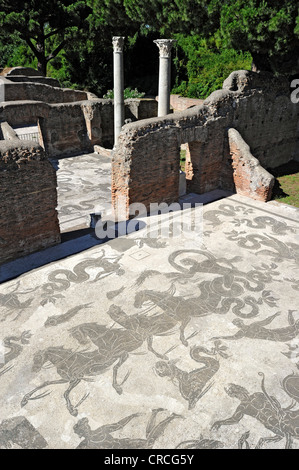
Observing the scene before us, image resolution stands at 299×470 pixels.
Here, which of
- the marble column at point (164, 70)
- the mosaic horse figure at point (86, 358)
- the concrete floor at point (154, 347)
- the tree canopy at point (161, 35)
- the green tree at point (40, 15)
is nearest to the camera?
the concrete floor at point (154, 347)

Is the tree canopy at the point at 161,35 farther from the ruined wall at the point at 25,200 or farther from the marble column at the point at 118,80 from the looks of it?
the ruined wall at the point at 25,200

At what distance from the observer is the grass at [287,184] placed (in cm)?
1123

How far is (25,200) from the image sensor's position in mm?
7320

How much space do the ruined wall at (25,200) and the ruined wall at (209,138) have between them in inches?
84.5

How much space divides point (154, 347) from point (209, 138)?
22.8 ft

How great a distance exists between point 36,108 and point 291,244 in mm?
10891

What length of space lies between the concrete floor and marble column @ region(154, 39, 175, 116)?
6.94 metres

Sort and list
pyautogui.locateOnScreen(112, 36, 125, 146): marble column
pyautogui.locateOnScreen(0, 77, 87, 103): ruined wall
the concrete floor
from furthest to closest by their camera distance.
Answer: pyautogui.locateOnScreen(0, 77, 87, 103): ruined wall → pyautogui.locateOnScreen(112, 36, 125, 146): marble column → the concrete floor

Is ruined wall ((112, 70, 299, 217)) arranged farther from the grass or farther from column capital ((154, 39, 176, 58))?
column capital ((154, 39, 176, 58))

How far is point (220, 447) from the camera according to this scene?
4184 mm

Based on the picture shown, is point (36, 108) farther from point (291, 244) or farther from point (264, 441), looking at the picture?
point (264, 441)

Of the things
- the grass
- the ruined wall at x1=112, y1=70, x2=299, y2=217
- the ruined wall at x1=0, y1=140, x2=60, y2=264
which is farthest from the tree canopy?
the ruined wall at x1=0, y1=140, x2=60, y2=264

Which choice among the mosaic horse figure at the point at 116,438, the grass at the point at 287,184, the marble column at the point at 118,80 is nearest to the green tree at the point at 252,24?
the marble column at the point at 118,80

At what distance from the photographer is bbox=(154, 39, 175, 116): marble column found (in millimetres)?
12539
